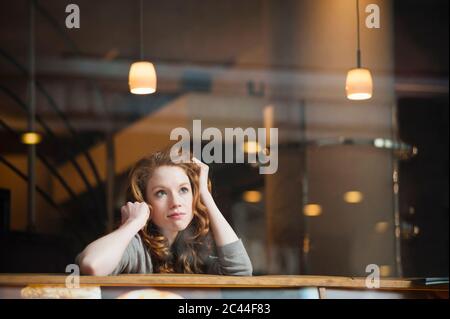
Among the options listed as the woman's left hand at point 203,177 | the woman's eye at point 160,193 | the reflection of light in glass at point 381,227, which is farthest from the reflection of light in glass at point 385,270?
the woman's eye at point 160,193

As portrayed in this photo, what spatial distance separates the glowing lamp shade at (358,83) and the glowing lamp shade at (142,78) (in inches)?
43.5

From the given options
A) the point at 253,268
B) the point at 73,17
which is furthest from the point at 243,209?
the point at 73,17

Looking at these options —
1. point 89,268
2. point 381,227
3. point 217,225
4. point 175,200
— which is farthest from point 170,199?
point 381,227

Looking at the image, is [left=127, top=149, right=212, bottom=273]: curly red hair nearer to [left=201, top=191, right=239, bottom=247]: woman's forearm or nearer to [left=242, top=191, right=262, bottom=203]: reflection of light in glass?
[left=201, top=191, right=239, bottom=247]: woman's forearm

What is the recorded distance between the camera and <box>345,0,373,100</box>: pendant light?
475cm

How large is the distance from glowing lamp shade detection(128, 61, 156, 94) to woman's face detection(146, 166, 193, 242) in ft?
2.01

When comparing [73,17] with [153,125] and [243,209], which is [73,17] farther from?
[243,209]

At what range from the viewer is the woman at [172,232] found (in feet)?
13.6

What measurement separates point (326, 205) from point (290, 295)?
1.45 metres

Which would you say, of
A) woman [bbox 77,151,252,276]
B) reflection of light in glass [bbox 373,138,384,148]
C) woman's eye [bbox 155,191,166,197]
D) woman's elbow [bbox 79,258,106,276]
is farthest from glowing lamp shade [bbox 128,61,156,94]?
reflection of light in glass [bbox 373,138,384,148]

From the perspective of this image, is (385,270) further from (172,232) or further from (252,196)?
(172,232)

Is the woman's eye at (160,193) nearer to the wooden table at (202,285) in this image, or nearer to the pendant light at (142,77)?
the wooden table at (202,285)

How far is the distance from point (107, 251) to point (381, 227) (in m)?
1.94

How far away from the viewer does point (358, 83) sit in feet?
15.6
